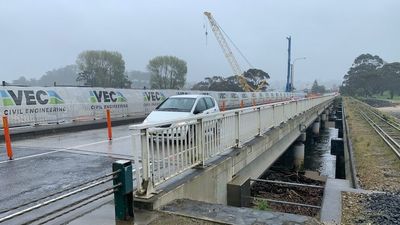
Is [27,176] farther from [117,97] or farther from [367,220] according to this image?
[117,97]

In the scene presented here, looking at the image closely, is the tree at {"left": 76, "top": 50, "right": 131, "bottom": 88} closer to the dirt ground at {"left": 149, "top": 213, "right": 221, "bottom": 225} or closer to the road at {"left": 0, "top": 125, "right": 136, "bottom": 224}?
the road at {"left": 0, "top": 125, "right": 136, "bottom": 224}

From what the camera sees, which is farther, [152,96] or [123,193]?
[152,96]

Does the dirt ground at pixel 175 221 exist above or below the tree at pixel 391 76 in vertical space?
below

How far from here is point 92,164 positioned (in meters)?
8.53

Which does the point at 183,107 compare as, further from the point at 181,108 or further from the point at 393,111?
the point at 393,111

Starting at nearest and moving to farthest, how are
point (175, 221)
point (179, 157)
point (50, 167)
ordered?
point (175, 221)
point (179, 157)
point (50, 167)

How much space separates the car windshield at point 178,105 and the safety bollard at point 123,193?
7.80m

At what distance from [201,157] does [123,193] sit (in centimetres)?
244

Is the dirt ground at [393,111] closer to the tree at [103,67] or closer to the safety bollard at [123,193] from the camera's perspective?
the tree at [103,67]

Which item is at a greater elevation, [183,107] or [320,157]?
[183,107]

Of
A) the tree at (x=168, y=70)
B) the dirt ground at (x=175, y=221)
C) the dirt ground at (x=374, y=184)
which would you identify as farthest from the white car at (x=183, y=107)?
the tree at (x=168, y=70)

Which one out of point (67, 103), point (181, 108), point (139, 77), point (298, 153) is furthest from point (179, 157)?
point (139, 77)

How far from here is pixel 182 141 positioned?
642 cm

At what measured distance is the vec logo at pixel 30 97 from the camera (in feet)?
55.7
